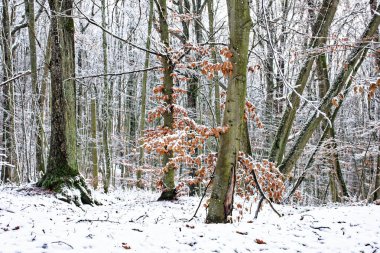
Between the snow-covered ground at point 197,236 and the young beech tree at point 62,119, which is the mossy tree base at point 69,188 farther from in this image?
the snow-covered ground at point 197,236

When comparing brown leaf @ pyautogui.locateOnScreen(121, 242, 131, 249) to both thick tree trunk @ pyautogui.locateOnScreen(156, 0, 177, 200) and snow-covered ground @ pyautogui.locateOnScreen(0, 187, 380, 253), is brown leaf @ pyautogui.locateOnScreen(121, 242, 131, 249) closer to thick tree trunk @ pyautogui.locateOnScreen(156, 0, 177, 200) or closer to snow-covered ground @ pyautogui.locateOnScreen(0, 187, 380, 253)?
snow-covered ground @ pyautogui.locateOnScreen(0, 187, 380, 253)

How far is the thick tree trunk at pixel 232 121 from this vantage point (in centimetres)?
447

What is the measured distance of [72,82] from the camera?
7191mm

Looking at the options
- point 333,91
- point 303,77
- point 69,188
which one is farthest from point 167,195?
point 333,91

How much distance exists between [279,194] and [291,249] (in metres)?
2.22

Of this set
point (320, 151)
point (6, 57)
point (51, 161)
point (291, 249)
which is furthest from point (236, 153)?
point (6, 57)

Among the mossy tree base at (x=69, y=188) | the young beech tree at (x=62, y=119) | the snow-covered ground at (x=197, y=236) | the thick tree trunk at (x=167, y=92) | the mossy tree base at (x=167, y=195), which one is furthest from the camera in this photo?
the mossy tree base at (x=167, y=195)

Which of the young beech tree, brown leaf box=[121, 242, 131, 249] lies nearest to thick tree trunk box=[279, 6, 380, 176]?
the young beech tree

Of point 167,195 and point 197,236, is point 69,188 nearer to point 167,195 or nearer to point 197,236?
point 167,195

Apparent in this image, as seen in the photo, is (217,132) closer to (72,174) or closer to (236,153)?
(236,153)

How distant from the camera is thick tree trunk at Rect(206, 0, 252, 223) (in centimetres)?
447

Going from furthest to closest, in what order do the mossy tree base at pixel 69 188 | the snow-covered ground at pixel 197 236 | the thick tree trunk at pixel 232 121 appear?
the mossy tree base at pixel 69 188, the thick tree trunk at pixel 232 121, the snow-covered ground at pixel 197 236

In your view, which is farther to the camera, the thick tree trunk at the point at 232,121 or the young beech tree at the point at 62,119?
the young beech tree at the point at 62,119

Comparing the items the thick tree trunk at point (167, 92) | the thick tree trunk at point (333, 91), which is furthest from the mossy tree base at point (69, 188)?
the thick tree trunk at point (333, 91)
